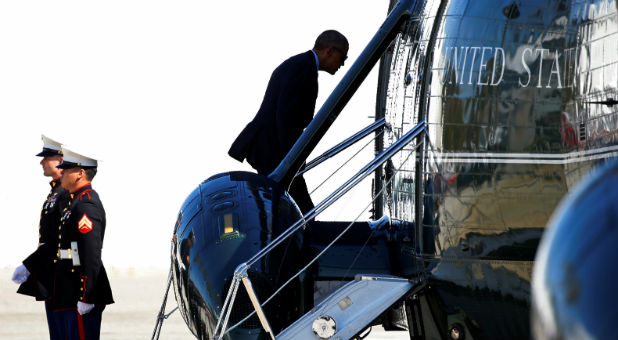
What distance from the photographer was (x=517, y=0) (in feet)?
14.0

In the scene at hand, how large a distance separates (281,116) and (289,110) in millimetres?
57

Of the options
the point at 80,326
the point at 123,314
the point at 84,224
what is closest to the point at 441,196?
the point at 84,224

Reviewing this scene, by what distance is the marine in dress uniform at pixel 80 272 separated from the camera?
6.41m

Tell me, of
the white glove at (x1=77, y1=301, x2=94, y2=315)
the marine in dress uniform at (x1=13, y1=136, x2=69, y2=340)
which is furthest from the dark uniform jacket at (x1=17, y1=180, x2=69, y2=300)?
the white glove at (x1=77, y1=301, x2=94, y2=315)

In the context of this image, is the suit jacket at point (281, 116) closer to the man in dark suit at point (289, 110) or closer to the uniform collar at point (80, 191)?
the man in dark suit at point (289, 110)

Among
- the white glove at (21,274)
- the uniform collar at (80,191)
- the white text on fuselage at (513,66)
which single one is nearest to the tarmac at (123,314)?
the white glove at (21,274)

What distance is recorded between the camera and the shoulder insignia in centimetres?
645

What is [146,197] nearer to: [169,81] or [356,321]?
[169,81]

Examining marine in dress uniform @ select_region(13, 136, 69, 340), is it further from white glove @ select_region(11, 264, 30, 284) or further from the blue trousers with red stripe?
the blue trousers with red stripe

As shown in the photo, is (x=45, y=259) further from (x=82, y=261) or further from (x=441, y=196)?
(x=441, y=196)

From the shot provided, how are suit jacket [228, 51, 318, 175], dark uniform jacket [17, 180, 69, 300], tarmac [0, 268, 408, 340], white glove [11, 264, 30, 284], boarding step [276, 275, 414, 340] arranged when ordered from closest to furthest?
boarding step [276, 275, 414, 340], suit jacket [228, 51, 318, 175], dark uniform jacket [17, 180, 69, 300], white glove [11, 264, 30, 284], tarmac [0, 268, 408, 340]

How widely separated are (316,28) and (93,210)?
11612 millimetres

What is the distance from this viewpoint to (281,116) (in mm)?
5590

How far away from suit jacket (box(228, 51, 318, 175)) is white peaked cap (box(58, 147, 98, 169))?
142 centimetres
